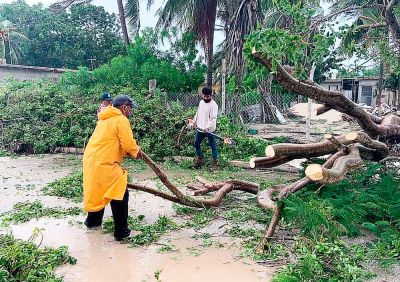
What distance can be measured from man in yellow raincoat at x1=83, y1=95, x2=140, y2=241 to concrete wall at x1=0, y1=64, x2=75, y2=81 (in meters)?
15.6

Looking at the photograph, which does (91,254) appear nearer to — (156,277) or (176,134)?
(156,277)

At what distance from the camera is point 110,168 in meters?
4.44

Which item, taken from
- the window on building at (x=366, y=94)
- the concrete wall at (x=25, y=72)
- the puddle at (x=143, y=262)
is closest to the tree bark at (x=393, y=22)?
the puddle at (x=143, y=262)

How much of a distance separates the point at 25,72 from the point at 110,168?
16996 mm

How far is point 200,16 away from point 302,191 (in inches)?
425

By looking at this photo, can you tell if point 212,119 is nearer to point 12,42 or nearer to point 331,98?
point 331,98

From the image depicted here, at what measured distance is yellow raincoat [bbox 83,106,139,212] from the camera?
443cm

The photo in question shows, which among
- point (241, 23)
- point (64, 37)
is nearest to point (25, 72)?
point (64, 37)

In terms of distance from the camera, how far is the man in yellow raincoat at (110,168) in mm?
4418

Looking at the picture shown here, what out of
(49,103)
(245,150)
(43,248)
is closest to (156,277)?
(43,248)

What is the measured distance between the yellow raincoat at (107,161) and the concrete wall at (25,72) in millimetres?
15596

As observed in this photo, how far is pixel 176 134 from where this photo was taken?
9.77m

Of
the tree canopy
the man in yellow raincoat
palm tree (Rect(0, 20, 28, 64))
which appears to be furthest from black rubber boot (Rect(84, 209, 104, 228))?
palm tree (Rect(0, 20, 28, 64))

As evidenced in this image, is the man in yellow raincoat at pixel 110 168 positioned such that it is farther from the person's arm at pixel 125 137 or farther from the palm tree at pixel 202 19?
the palm tree at pixel 202 19
